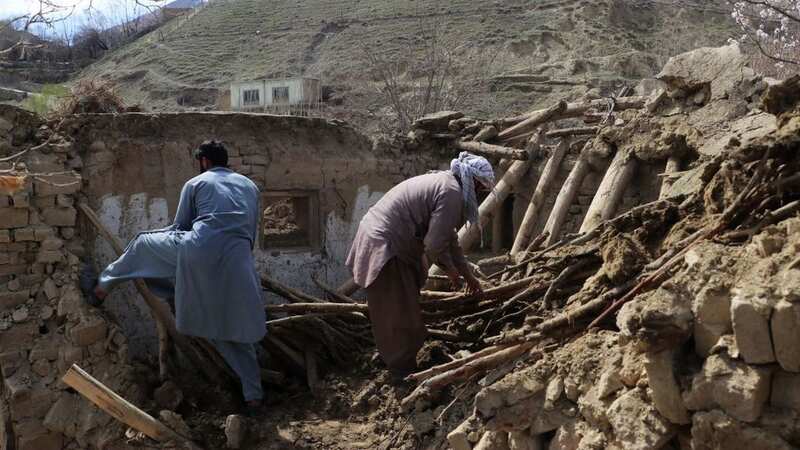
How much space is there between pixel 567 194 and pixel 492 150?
93 centimetres

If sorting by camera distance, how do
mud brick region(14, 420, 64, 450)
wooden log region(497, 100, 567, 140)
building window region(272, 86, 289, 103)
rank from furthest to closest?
building window region(272, 86, 289, 103), wooden log region(497, 100, 567, 140), mud brick region(14, 420, 64, 450)

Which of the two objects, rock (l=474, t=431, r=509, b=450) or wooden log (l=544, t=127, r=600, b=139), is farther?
wooden log (l=544, t=127, r=600, b=139)

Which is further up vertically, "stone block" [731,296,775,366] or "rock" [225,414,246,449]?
"stone block" [731,296,775,366]

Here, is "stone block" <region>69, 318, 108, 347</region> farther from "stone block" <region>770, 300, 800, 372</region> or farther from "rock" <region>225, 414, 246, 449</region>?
"stone block" <region>770, 300, 800, 372</region>

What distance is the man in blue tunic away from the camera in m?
5.20

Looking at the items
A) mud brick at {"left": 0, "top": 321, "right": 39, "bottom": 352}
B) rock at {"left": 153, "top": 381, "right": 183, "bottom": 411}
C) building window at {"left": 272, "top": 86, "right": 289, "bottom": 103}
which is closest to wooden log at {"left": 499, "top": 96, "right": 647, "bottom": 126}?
rock at {"left": 153, "top": 381, "right": 183, "bottom": 411}

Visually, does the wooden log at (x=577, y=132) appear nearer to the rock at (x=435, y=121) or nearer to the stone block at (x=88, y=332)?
the rock at (x=435, y=121)

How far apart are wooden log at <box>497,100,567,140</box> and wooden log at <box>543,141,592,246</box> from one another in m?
0.78

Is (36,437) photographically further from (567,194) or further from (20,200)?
(567,194)

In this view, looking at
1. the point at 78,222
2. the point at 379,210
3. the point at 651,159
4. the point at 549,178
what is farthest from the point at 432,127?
the point at 78,222

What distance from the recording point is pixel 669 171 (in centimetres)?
571

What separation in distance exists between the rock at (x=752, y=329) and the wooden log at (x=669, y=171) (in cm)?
235

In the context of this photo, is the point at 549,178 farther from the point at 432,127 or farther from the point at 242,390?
the point at 242,390

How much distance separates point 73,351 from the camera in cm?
547
